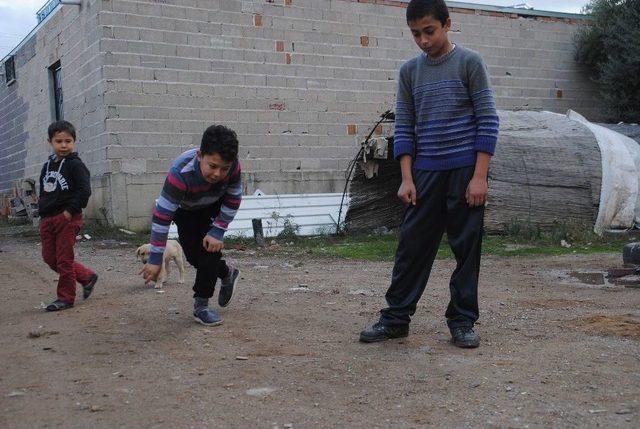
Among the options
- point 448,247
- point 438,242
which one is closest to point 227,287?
point 438,242

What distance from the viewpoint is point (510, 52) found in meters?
14.2

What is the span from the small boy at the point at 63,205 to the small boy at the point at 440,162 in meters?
2.32

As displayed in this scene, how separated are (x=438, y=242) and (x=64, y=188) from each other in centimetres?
272

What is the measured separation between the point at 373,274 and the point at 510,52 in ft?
29.6

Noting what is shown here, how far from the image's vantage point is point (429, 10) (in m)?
3.48

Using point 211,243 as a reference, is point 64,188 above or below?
above

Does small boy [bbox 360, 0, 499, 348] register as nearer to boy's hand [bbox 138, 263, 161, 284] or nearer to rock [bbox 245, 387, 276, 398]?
rock [bbox 245, 387, 276, 398]

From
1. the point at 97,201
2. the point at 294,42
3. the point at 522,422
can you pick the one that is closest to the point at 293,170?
the point at 294,42

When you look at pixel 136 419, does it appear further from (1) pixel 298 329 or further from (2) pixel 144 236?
(2) pixel 144 236

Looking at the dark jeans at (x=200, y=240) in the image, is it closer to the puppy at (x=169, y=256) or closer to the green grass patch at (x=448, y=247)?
the puppy at (x=169, y=256)

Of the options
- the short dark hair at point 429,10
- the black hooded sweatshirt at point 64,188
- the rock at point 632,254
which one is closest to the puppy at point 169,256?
the black hooded sweatshirt at point 64,188

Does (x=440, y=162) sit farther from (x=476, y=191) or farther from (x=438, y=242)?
(x=438, y=242)

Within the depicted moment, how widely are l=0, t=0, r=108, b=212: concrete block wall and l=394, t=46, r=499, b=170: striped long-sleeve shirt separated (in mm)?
7933

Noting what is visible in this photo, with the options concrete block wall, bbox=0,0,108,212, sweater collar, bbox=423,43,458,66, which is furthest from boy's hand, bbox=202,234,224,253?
concrete block wall, bbox=0,0,108,212
